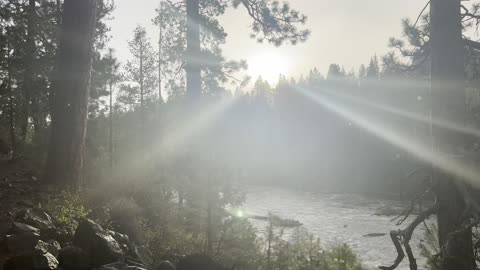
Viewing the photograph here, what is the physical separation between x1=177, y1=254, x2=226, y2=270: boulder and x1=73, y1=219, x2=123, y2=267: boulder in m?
1.38

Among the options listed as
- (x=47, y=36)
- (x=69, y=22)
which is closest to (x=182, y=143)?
(x=69, y=22)

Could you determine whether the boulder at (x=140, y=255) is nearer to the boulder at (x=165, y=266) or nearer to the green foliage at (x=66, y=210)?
the boulder at (x=165, y=266)

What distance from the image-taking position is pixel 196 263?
624cm

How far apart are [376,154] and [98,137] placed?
31918mm

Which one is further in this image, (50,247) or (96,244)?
(96,244)

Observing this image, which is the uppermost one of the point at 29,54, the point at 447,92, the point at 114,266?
the point at 29,54

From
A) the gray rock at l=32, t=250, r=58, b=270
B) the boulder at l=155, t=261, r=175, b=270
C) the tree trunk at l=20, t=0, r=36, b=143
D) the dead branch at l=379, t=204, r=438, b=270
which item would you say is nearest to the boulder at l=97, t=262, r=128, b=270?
the gray rock at l=32, t=250, r=58, b=270

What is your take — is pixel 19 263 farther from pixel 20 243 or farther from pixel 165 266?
pixel 165 266

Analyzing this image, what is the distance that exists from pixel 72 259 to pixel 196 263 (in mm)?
2246

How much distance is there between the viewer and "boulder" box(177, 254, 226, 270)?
6150 millimetres

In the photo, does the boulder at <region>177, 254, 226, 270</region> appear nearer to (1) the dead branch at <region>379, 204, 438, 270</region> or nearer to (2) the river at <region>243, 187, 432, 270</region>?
(1) the dead branch at <region>379, 204, 438, 270</region>

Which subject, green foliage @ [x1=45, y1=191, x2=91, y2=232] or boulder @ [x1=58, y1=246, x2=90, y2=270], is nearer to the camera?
boulder @ [x1=58, y1=246, x2=90, y2=270]

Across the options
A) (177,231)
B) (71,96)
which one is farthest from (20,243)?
(177,231)

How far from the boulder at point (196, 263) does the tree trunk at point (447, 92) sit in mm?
3589
